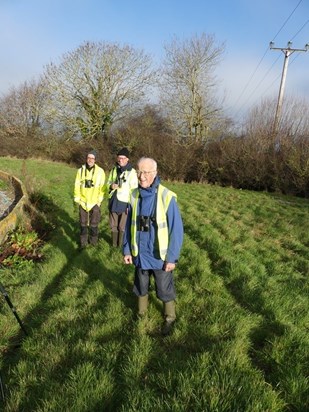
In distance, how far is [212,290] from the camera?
17.0 ft

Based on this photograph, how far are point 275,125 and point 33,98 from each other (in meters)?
36.3

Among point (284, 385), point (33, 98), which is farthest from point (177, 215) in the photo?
point (33, 98)

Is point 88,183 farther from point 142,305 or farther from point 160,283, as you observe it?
point 160,283

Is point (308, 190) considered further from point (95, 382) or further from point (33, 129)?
point (33, 129)

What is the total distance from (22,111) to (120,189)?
43434 millimetres

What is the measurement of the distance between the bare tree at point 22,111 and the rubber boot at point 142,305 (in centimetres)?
4079

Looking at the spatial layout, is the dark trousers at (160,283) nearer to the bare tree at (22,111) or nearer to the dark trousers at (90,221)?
the dark trousers at (90,221)

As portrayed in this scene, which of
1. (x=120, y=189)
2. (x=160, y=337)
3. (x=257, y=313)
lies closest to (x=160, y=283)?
(x=160, y=337)

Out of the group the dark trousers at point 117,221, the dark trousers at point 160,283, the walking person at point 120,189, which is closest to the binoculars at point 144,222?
the dark trousers at point 160,283

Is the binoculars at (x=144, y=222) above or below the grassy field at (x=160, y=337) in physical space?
above

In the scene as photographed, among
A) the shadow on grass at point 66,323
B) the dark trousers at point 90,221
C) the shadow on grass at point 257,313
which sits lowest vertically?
the shadow on grass at point 66,323

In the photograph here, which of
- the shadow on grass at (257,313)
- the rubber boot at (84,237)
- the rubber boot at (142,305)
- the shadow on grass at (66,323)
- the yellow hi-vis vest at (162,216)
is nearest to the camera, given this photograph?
the shadow on grass at (66,323)

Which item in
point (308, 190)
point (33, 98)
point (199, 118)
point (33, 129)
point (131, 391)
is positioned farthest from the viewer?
point (33, 98)

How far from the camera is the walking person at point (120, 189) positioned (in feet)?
23.4
